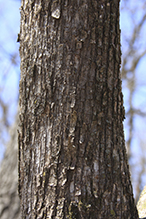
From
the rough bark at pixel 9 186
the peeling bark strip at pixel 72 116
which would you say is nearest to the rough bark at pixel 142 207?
the peeling bark strip at pixel 72 116

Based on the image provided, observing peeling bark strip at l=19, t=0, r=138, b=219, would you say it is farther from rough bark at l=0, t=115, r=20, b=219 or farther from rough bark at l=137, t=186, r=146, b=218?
rough bark at l=0, t=115, r=20, b=219

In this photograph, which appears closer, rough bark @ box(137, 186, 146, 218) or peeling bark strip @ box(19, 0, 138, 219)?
peeling bark strip @ box(19, 0, 138, 219)

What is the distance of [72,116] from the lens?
63.2 inches

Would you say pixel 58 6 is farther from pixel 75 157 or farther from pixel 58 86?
pixel 75 157

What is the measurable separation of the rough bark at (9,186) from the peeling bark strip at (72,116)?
1.93m

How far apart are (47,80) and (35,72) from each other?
0.40 ft

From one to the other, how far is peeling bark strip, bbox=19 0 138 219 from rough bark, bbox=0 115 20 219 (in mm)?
1927

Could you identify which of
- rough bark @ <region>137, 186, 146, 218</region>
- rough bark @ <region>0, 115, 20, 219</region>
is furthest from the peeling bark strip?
rough bark @ <region>0, 115, 20, 219</region>

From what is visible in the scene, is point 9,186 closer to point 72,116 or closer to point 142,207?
point 142,207

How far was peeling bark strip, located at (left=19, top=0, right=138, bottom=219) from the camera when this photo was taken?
1.56m

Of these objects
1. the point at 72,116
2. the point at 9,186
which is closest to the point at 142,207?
the point at 72,116

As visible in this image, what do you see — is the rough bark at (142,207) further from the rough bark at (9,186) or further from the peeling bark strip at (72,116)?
the rough bark at (9,186)

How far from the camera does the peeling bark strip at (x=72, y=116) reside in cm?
156

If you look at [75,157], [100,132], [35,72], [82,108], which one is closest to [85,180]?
[75,157]
